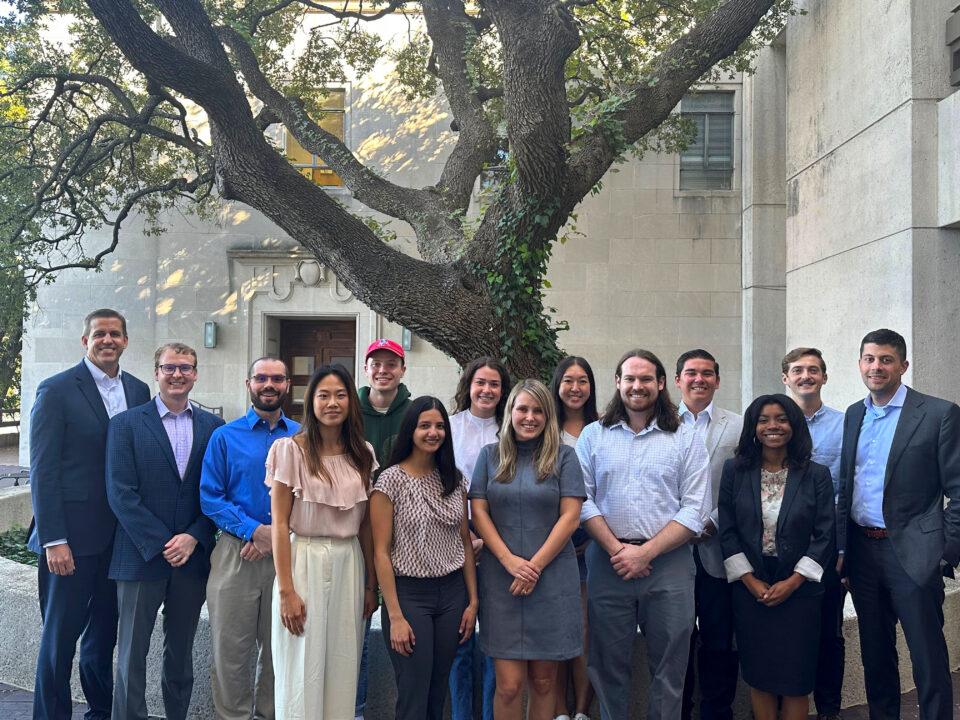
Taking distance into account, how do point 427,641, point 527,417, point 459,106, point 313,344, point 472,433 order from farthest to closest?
point 313,344, point 459,106, point 472,433, point 527,417, point 427,641

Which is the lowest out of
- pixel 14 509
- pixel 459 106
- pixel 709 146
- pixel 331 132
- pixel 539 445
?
pixel 14 509

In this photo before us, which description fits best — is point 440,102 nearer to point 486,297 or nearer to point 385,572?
point 486,297

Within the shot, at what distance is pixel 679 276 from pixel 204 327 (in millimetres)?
7874

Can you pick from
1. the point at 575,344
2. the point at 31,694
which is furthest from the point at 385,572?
the point at 575,344

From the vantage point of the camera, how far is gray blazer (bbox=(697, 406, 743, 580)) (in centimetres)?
419

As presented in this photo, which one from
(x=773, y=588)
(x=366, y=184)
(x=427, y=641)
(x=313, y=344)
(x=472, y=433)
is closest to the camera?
(x=427, y=641)

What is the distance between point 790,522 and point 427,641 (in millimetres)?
1868

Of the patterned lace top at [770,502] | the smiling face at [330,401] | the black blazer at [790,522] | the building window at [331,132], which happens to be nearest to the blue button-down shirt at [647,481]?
the black blazer at [790,522]

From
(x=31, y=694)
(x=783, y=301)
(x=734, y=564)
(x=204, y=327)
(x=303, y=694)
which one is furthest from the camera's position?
(x=204, y=327)

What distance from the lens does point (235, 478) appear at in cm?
412

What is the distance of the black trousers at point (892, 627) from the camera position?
156 inches

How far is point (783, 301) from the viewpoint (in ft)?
41.3

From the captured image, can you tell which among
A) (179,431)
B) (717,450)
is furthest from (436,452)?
(717,450)

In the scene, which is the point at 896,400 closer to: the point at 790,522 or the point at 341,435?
the point at 790,522
